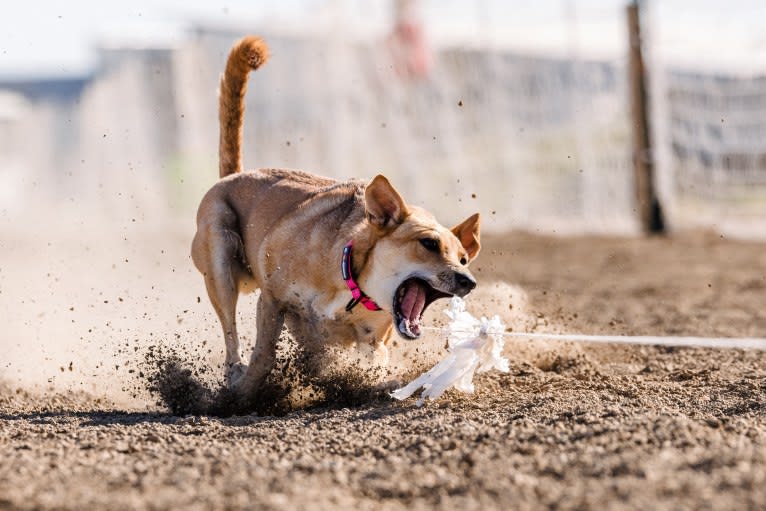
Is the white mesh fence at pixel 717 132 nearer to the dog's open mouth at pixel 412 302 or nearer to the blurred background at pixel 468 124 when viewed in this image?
the blurred background at pixel 468 124

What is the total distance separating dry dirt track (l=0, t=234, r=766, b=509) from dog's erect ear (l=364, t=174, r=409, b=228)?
90cm

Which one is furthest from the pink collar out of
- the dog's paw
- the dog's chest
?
the dog's paw

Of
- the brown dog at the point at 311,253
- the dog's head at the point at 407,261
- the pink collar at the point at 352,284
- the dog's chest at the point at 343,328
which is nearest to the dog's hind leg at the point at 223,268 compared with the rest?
the brown dog at the point at 311,253

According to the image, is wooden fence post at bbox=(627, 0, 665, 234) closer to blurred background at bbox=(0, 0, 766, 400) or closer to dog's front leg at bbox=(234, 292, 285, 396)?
blurred background at bbox=(0, 0, 766, 400)

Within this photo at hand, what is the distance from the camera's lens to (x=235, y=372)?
229 inches

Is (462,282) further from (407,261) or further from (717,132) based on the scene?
(717,132)

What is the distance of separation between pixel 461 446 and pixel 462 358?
1089 mm

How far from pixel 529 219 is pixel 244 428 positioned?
13.0 metres

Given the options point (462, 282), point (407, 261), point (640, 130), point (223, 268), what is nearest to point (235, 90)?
point (223, 268)

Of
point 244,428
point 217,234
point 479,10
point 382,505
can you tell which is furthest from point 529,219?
point 382,505

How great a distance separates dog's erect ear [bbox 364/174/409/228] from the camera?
16.9ft

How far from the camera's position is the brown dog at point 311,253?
511cm

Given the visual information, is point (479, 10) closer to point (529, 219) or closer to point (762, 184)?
point (529, 219)

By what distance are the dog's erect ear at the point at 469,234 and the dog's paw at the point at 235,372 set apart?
4.52 ft
